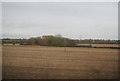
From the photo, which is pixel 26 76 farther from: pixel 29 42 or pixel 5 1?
pixel 29 42

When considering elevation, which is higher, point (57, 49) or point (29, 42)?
point (29, 42)

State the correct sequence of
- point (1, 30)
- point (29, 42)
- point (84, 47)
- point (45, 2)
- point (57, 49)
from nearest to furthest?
point (1, 30)
point (45, 2)
point (29, 42)
point (84, 47)
point (57, 49)

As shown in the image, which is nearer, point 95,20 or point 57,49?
point 95,20

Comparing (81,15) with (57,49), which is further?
(57,49)

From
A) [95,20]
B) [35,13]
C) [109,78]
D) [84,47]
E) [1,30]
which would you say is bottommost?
[109,78]

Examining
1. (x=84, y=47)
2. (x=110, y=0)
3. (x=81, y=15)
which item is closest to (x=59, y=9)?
(x=81, y=15)

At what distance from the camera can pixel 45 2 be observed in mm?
2189

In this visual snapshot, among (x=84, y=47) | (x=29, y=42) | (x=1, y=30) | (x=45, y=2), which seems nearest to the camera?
(x=1, y=30)

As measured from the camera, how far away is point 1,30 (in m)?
1.92

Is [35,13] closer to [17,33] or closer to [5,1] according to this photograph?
[17,33]

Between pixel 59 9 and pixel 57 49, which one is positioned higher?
pixel 59 9

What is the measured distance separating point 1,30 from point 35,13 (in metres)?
1.07

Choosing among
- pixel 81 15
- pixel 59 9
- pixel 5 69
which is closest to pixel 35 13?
pixel 59 9

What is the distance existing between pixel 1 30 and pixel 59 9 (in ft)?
4.39
